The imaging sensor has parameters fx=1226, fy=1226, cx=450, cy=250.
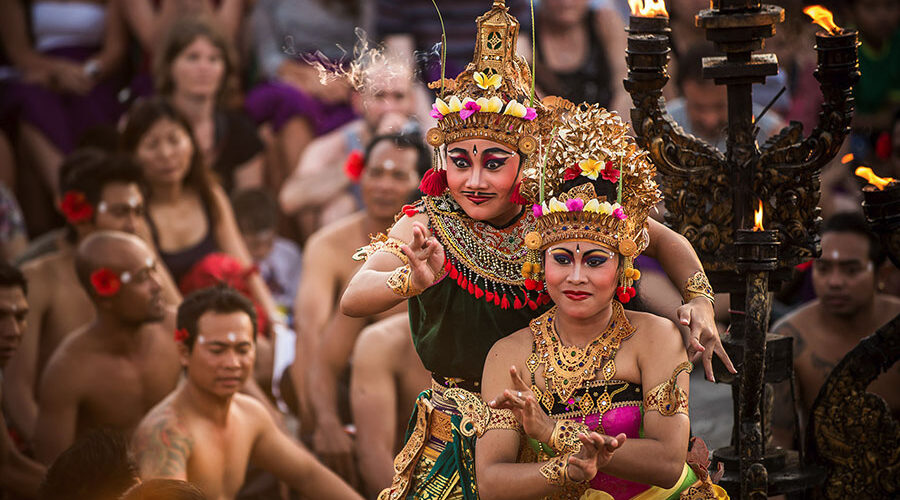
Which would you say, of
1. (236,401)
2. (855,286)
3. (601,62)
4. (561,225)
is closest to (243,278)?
(236,401)

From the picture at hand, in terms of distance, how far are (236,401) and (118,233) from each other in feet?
3.91

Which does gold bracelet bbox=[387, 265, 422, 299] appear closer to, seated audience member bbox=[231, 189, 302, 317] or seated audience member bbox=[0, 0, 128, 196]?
seated audience member bbox=[231, 189, 302, 317]

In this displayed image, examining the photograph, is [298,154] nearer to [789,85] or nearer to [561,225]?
[789,85]

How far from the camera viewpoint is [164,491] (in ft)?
11.8

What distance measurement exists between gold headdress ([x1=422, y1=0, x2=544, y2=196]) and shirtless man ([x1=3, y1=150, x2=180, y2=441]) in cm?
287

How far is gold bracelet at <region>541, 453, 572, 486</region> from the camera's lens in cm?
320

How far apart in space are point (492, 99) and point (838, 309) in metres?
2.44

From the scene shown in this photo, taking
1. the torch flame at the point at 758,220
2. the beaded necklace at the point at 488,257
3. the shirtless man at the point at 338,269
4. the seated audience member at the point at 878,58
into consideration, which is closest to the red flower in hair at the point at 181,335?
the shirtless man at the point at 338,269

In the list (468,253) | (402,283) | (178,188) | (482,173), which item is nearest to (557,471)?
(402,283)

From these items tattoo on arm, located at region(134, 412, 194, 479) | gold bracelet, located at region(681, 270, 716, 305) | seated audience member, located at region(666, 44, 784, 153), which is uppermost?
seated audience member, located at region(666, 44, 784, 153)

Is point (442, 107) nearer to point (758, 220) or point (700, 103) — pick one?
point (758, 220)

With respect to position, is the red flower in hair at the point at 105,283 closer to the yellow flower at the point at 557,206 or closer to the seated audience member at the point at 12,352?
the seated audience member at the point at 12,352

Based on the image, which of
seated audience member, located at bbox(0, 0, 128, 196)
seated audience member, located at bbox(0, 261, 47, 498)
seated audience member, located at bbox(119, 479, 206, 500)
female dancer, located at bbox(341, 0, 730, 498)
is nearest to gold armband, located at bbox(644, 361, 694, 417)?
female dancer, located at bbox(341, 0, 730, 498)

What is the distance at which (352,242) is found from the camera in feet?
21.0
